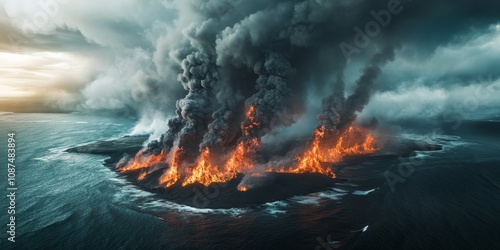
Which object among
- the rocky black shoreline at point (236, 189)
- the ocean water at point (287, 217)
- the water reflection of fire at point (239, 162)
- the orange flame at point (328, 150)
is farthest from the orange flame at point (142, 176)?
the orange flame at point (328, 150)

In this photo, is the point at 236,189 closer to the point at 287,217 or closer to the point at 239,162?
the point at 239,162

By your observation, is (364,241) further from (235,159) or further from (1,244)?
(1,244)

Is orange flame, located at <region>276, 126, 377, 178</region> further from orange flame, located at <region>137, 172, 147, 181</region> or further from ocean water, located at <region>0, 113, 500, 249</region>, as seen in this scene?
orange flame, located at <region>137, 172, 147, 181</region>

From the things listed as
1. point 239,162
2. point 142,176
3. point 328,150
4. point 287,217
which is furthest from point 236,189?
point 328,150

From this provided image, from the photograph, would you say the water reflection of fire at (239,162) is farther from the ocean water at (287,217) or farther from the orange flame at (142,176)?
the ocean water at (287,217)

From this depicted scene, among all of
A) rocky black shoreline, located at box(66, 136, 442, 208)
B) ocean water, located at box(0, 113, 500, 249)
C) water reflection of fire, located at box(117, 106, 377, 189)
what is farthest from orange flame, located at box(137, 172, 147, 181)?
ocean water, located at box(0, 113, 500, 249)

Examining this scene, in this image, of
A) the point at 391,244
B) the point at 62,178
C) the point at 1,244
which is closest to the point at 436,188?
the point at 391,244
